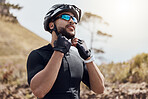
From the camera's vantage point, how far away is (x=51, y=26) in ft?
9.69

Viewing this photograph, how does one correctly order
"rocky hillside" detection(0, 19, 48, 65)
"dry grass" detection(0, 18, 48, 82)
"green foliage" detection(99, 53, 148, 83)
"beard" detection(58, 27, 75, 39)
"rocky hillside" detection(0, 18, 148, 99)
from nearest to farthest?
"beard" detection(58, 27, 75, 39) → "rocky hillside" detection(0, 18, 148, 99) → "green foliage" detection(99, 53, 148, 83) → "dry grass" detection(0, 18, 48, 82) → "rocky hillside" detection(0, 19, 48, 65)

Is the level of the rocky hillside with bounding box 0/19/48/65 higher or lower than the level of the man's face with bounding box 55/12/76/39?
lower

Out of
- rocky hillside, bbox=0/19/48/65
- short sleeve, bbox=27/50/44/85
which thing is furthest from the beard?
rocky hillside, bbox=0/19/48/65

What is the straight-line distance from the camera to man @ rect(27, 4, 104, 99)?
2.59 meters

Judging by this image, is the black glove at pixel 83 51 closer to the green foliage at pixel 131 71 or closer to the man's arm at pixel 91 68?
the man's arm at pixel 91 68

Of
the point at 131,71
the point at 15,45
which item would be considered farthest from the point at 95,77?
the point at 15,45

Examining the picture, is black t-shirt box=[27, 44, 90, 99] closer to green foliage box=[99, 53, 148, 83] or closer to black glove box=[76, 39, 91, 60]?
black glove box=[76, 39, 91, 60]

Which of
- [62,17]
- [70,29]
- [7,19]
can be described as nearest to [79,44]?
[70,29]

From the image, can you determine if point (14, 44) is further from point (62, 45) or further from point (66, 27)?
point (62, 45)

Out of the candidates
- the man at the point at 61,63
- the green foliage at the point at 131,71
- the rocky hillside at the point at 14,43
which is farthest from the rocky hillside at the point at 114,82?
the man at the point at 61,63

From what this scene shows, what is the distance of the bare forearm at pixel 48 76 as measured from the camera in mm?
2529

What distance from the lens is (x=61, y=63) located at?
112 inches

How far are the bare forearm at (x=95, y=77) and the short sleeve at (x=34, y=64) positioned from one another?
605mm

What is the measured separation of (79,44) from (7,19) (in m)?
18.7
